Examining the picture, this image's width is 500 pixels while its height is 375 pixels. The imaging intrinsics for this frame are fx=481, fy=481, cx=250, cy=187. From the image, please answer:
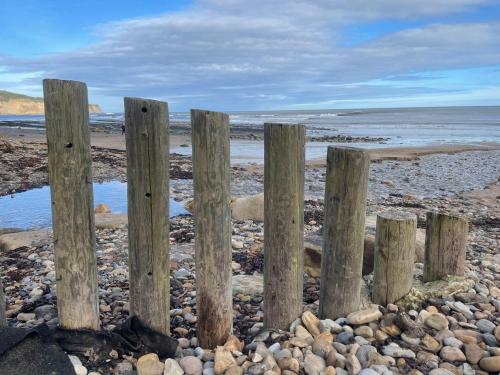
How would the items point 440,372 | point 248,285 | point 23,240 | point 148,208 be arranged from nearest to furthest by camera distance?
1. point 440,372
2. point 148,208
3. point 248,285
4. point 23,240

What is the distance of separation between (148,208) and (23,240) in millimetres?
4565

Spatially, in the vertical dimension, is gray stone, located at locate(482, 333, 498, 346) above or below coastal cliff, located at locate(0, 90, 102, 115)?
below

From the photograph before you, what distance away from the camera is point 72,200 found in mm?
3277

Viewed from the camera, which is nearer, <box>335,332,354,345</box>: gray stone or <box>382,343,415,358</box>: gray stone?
<box>382,343,415,358</box>: gray stone

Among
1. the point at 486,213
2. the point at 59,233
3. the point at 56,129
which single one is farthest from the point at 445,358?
the point at 486,213

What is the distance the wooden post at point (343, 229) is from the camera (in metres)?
3.68

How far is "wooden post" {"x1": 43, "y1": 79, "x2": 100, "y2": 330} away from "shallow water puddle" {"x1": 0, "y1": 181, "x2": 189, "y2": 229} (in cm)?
576

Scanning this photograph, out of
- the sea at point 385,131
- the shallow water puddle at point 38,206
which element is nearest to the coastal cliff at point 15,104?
the sea at point 385,131

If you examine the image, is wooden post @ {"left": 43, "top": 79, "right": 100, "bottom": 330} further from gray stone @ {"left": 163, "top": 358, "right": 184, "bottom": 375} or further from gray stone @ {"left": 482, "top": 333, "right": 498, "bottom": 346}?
gray stone @ {"left": 482, "top": 333, "right": 498, "bottom": 346}

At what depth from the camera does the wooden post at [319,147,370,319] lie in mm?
3684

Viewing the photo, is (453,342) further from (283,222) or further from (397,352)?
(283,222)

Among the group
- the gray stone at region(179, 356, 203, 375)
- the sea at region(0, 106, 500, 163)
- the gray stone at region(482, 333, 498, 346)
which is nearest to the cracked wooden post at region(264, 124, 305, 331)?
the gray stone at region(179, 356, 203, 375)

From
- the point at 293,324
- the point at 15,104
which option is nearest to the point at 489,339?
the point at 293,324

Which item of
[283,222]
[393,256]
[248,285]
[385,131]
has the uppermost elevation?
[283,222]
